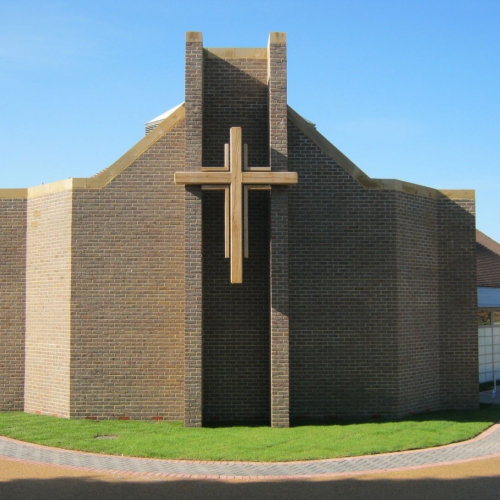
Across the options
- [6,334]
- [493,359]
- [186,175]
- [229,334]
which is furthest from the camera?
[493,359]

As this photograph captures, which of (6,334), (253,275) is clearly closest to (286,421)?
(253,275)

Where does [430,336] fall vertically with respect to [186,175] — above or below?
below

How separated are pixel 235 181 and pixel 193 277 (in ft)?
6.70

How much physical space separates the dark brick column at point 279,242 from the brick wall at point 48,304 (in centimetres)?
439

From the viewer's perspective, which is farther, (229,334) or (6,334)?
(6,334)

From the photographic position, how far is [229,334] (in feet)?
45.8

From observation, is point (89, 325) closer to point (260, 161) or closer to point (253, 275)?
point (253, 275)

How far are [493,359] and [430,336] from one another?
6133 millimetres

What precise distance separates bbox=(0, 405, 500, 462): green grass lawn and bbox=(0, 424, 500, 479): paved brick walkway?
0.27 meters

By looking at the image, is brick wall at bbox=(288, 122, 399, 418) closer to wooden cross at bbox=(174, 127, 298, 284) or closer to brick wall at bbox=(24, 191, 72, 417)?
wooden cross at bbox=(174, 127, 298, 284)

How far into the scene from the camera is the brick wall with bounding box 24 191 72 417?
561 inches

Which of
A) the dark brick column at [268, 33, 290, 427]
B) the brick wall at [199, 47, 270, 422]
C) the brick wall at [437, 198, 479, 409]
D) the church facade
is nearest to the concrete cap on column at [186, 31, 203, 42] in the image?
the church facade

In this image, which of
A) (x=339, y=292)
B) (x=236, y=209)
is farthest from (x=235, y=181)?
(x=339, y=292)

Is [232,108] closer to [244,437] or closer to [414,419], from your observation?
[244,437]
